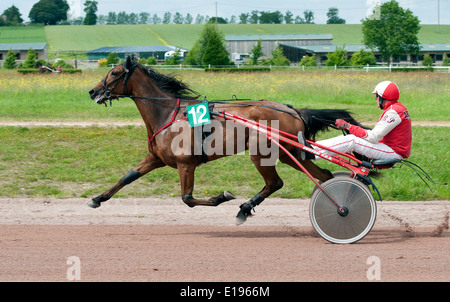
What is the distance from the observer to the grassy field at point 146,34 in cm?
8825

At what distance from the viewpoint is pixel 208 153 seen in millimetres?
6031

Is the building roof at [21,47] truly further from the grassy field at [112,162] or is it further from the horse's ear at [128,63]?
the horse's ear at [128,63]

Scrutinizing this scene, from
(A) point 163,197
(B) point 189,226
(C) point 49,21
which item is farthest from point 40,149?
(C) point 49,21

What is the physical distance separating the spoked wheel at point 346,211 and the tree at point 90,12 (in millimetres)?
133649

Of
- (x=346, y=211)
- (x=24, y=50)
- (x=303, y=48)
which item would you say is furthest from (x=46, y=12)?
(x=346, y=211)

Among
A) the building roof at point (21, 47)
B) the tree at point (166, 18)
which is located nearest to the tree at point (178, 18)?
the tree at point (166, 18)

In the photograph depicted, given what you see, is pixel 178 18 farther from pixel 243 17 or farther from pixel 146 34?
pixel 146 34

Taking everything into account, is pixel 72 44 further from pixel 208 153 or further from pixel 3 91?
pixel 208 153

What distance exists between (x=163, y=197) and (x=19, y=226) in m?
2.34

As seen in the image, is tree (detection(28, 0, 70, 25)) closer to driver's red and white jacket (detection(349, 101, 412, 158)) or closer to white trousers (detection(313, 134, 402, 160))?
white trousers (detection(313, 134, 402, 160))

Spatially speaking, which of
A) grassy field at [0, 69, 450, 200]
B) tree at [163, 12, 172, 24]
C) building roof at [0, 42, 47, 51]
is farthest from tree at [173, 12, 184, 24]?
grassy field at [0, 69, 450, 200]

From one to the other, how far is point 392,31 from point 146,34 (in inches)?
2013

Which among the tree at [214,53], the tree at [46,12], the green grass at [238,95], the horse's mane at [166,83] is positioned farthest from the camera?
the tree at [46,12]

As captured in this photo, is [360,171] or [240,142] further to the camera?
[240,142]
